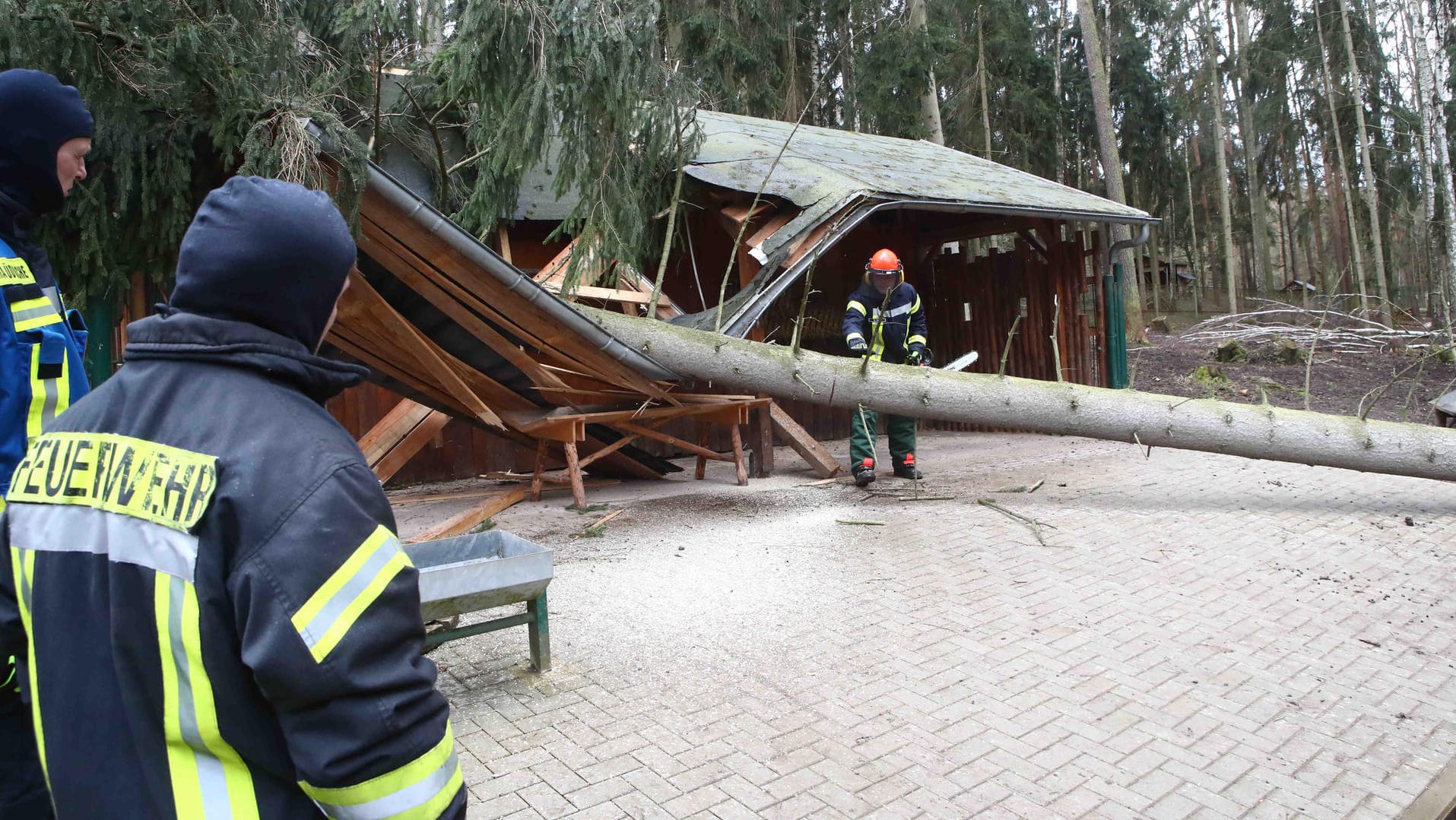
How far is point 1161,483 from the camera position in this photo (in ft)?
26.0

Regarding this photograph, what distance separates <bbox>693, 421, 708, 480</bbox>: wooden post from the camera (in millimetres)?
8570

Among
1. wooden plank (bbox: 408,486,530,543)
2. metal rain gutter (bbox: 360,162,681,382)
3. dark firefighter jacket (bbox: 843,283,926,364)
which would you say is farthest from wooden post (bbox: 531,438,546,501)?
dark firefighter jacket (bbox: 843,283,926,364)

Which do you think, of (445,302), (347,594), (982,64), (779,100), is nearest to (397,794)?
(347,594)

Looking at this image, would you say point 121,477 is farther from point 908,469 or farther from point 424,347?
point 908,469

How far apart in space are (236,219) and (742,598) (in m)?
3.85

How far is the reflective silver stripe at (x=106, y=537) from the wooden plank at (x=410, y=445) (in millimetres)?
5261

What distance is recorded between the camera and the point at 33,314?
234 cm

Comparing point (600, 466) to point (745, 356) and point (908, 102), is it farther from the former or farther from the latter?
point (908, 102)

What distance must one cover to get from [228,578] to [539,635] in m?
2.72

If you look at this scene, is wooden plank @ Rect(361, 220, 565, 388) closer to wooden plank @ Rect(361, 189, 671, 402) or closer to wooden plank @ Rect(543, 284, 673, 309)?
wooden plank @ Rect(361, 189, 671, 402)

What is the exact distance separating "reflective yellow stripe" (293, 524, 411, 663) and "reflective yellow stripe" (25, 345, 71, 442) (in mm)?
1583

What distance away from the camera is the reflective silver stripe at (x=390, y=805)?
1201mm

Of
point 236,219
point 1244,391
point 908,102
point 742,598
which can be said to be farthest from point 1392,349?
point 236,219

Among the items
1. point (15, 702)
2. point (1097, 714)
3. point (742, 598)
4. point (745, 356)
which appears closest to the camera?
point (15, 702)
